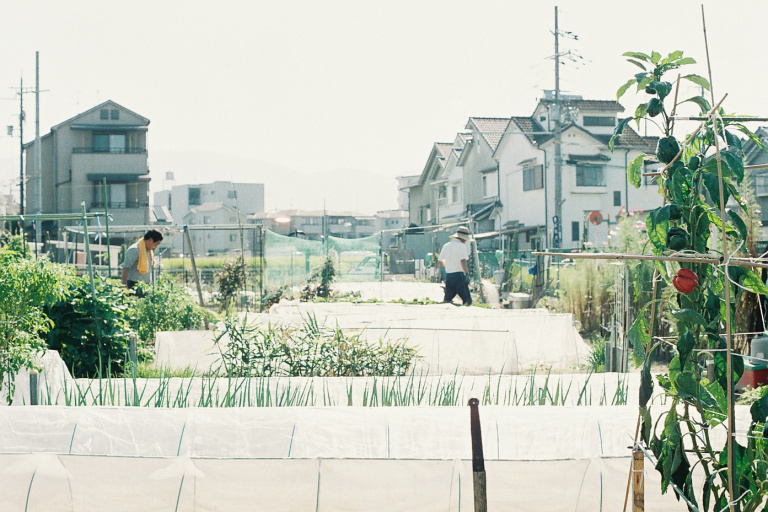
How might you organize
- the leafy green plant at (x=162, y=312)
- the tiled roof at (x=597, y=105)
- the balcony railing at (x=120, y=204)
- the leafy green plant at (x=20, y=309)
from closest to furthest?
the leafy green plant at (x=20, y=309) < the leafy green plant at (x=162, y=312) < the tiled roof at (x=597, y=105) < the balcony railing at (x=120, y=204)

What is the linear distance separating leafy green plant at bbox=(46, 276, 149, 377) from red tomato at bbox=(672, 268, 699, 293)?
5023 mm

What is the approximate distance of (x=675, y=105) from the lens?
8.02 feet

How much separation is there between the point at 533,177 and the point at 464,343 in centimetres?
2465

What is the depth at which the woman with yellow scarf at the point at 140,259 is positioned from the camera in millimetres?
9062

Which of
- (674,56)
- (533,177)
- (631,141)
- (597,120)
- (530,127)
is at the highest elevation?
(597,120)

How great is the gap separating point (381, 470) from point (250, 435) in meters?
0.72

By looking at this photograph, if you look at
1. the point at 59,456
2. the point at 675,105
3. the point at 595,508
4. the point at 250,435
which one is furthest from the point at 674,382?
the point at 59,456

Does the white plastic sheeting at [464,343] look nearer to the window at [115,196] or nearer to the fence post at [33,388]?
the fence post at [33,388]

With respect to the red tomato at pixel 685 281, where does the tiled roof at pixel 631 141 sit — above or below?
above

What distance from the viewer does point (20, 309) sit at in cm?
481

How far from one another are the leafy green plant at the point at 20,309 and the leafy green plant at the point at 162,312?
3.33 m

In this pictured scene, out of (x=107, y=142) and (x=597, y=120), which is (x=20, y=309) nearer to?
(x=597, y=120)

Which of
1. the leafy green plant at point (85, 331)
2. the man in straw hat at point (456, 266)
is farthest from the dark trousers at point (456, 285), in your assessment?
the leafy green plant at point (85, 331)

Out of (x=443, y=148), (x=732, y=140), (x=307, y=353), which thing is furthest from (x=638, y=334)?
(x=443, y=148)
